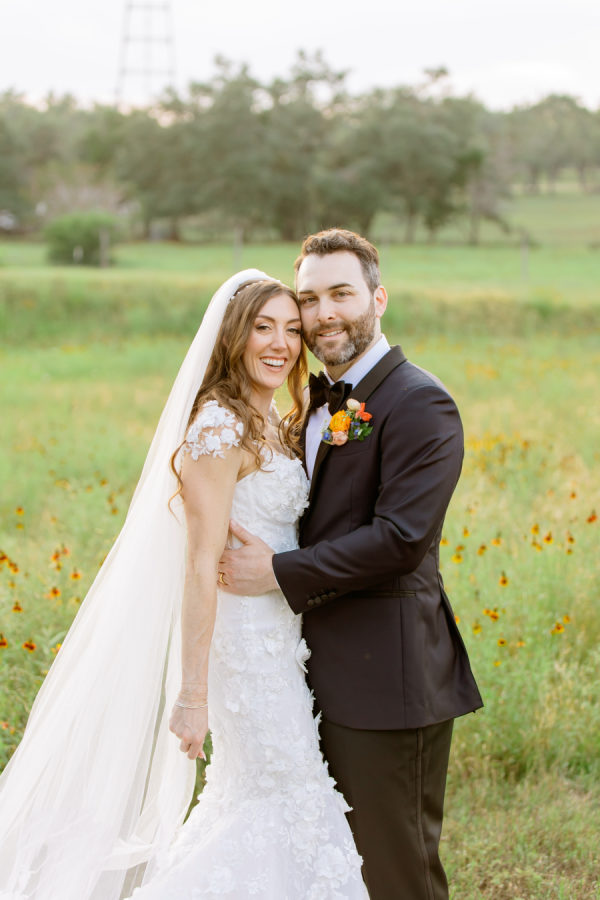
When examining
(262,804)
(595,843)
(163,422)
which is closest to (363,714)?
(262,804)

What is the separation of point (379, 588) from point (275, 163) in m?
47.4

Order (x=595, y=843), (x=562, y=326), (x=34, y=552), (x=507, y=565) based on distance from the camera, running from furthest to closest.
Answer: (x=562, y=326) < (x=34, y=552) < (x=507, y=565) < (x=595, y=843)

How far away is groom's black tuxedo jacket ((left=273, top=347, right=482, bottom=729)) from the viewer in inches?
120

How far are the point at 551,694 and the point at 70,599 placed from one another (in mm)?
2834

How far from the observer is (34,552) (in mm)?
6766

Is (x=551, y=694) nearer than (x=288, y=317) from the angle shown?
No

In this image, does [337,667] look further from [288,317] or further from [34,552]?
[34,552]

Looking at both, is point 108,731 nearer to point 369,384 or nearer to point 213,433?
point 213,433

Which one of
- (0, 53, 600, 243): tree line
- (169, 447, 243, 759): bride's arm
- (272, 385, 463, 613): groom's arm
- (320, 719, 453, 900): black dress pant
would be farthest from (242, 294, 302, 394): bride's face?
(0, 53, 600, 243): tree line

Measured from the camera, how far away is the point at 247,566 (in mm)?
3287

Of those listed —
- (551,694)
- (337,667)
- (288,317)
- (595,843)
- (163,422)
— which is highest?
(288,317)

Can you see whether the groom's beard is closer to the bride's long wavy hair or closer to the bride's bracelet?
the bride's long wavy hair

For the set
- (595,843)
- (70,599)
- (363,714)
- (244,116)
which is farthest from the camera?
(244,116)

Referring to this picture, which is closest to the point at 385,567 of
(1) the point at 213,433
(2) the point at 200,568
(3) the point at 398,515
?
(3) the point at 398,515
